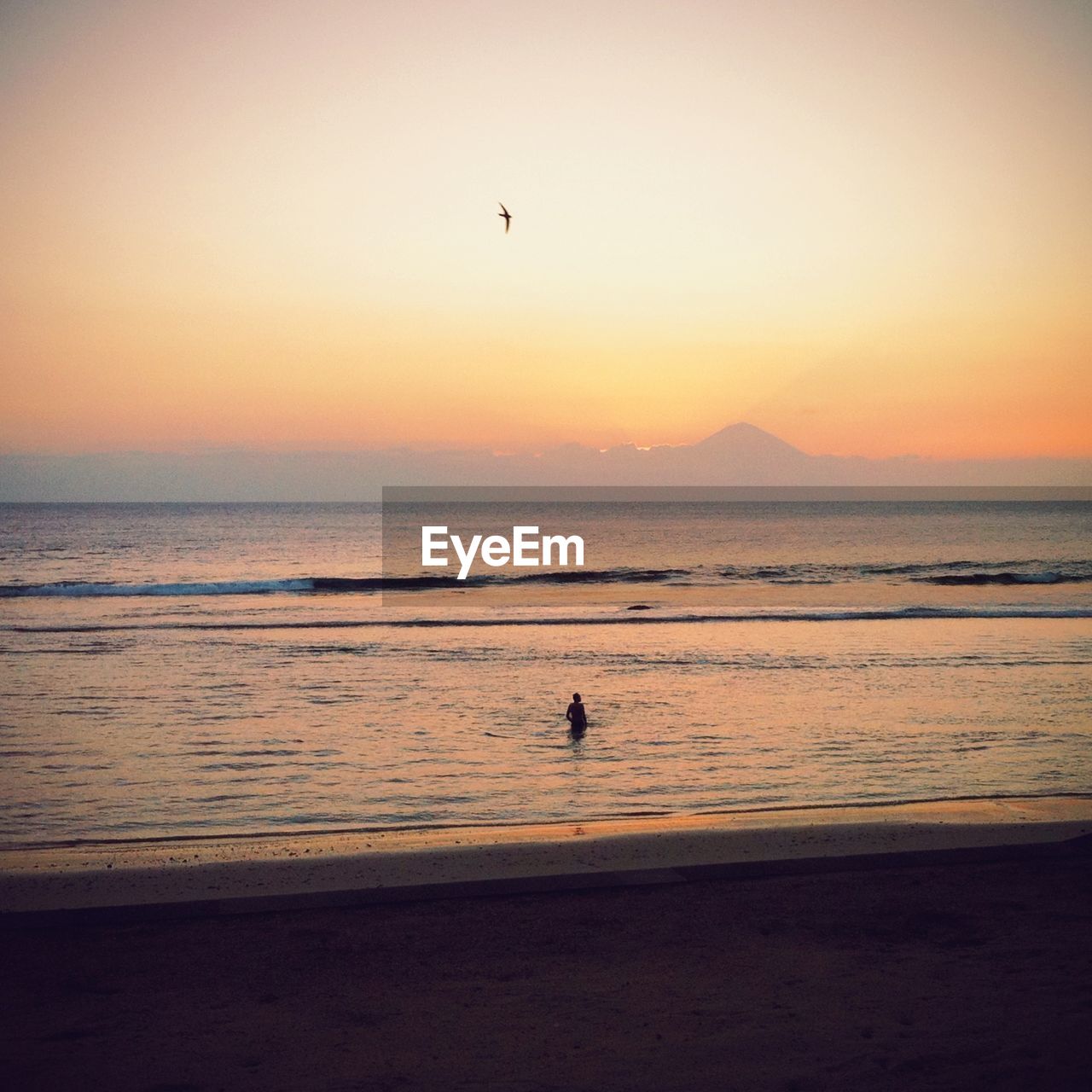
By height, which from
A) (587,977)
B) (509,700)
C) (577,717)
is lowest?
(509,700)

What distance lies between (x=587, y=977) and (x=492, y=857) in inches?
113

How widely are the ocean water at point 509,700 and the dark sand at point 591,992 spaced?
3554 millimetres

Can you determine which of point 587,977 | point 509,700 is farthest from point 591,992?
point 509,700

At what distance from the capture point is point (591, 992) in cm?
600

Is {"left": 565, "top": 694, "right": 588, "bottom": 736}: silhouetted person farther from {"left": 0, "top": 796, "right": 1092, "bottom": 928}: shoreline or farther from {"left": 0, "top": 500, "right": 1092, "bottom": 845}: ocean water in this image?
{"left": 0, "top": 796, "right": 1092, "bottom": 928}: shoreline

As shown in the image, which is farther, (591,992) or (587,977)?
(587,977)

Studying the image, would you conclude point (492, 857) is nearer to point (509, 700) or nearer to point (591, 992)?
point (591, 992)

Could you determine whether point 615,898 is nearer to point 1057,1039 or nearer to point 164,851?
point 1057,1039

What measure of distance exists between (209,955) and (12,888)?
2.69 m

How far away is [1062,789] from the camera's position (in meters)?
11.7

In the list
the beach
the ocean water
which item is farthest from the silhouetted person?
the beach

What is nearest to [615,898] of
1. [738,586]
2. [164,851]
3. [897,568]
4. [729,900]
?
[729,900]

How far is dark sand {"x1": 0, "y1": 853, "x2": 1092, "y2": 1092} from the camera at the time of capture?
199 inches

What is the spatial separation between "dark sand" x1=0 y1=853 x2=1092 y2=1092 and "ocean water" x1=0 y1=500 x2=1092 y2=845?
355 centimetres
